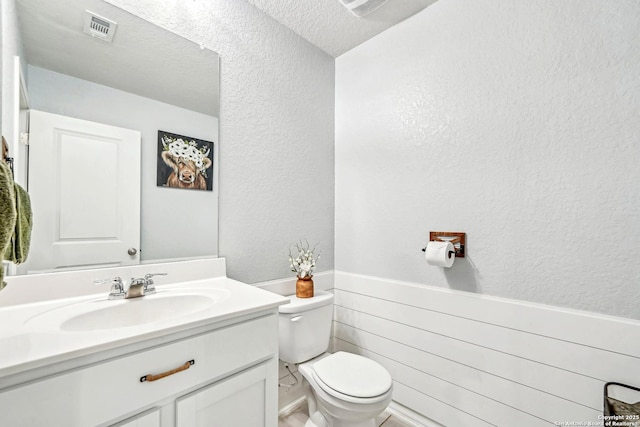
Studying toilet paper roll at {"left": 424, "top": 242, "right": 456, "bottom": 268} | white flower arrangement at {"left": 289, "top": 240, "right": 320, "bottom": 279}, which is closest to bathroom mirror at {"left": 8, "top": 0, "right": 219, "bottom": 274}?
white flower arrangement at {"left": 289, "top": 240, "right": 320, "bottom": 279}

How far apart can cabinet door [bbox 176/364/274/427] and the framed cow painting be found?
2.96 ft

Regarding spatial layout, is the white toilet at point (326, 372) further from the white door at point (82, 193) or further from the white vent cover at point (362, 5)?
the white vent cover at point (362, 5)

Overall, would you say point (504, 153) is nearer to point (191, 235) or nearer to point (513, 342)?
point (513, 342)

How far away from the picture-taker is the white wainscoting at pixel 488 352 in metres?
1.14

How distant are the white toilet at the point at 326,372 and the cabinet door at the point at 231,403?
1.14 feet

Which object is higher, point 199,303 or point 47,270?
point 47,270

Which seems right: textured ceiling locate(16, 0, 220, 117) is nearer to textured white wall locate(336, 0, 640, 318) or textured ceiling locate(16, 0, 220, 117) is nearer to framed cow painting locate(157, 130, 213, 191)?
framed cow painting locate(157, 130, 213, 191)

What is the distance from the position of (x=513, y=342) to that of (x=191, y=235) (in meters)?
1.61

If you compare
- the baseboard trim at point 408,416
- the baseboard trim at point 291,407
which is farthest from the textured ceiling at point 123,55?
the baseboard trim at point 408,416

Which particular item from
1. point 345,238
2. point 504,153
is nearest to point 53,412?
point 345,238

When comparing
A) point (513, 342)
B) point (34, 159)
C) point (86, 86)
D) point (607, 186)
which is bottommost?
point (513, 342)

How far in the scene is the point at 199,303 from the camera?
1.22 m

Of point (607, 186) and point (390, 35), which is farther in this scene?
point (390, 35)

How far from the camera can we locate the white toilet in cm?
127
